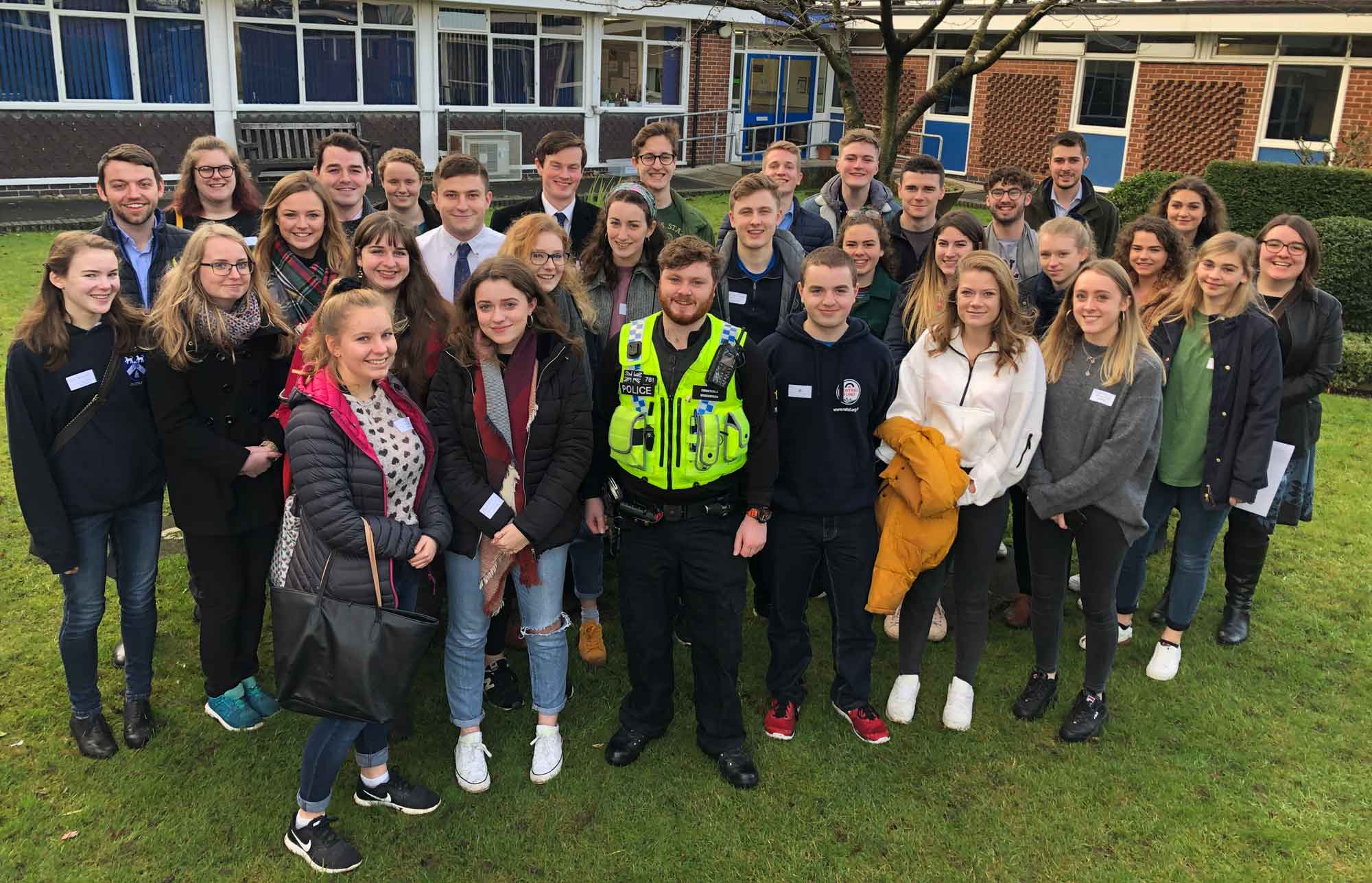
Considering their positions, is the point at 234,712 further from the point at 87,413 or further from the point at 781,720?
the point at 781,720

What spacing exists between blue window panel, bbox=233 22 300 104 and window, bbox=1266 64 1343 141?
57.0 feet

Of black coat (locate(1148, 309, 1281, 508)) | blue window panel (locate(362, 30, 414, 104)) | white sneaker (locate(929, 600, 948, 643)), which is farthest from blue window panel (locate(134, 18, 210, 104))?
black coat (locate(1148, 309, 1281, 508))

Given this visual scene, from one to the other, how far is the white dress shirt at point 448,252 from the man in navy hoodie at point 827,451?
5.56 feet

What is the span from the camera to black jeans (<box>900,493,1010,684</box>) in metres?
4.08

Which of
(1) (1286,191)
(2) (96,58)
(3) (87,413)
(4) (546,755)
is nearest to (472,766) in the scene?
(4) (546,755)

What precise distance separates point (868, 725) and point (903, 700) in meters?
0.26

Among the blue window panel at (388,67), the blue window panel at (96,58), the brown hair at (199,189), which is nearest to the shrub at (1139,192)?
the brown hair at (199,189)

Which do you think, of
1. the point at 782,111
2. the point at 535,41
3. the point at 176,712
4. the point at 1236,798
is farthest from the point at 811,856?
the point at 782,111

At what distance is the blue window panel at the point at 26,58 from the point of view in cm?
1428

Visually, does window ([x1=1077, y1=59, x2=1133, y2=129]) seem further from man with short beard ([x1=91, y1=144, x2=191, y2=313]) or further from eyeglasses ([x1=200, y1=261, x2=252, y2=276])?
eyeglasses ([x1=200, y1=261, x2=252, y2=276])

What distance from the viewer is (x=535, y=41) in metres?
19.2

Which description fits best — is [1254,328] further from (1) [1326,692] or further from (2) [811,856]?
(2) [811,856]

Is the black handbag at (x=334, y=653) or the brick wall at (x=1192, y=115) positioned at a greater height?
the brick wall at (x=1192, y=115)

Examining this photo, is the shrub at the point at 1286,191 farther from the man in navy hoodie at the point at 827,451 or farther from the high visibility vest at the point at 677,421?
the high visibility vest at the point at 677,421
